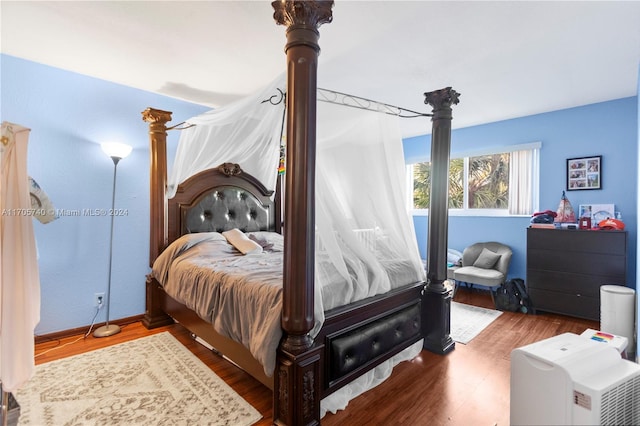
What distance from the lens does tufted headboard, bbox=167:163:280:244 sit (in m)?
3.36

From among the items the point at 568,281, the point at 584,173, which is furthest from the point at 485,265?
the point at 584,173

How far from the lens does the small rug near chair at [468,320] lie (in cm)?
302

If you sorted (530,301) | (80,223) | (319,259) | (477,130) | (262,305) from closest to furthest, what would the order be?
(262,305), (319,259), (80,223), (530,301), (477,130)

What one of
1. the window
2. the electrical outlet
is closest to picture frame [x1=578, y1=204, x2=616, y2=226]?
the window

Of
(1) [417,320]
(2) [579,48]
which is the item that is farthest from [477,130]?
(1) [417,320]

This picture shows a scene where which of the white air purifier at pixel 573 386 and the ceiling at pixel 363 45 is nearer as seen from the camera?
the white air purifier at pixel 573 386

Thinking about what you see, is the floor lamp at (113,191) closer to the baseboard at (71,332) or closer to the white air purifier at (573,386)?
the baseboard at (71,332)

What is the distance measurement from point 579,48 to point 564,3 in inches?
30.2

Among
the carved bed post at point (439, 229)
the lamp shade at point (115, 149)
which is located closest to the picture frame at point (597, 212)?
the carved bed post at point (439, 229)

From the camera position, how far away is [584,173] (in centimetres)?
375

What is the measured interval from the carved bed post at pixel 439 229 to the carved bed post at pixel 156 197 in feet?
8.67

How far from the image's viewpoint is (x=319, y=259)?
1939 mm

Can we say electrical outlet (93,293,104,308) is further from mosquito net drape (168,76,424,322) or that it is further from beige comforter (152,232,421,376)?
mosquito net drape (168,76,424,322)

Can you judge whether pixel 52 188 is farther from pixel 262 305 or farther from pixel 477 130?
pixel 477 130
